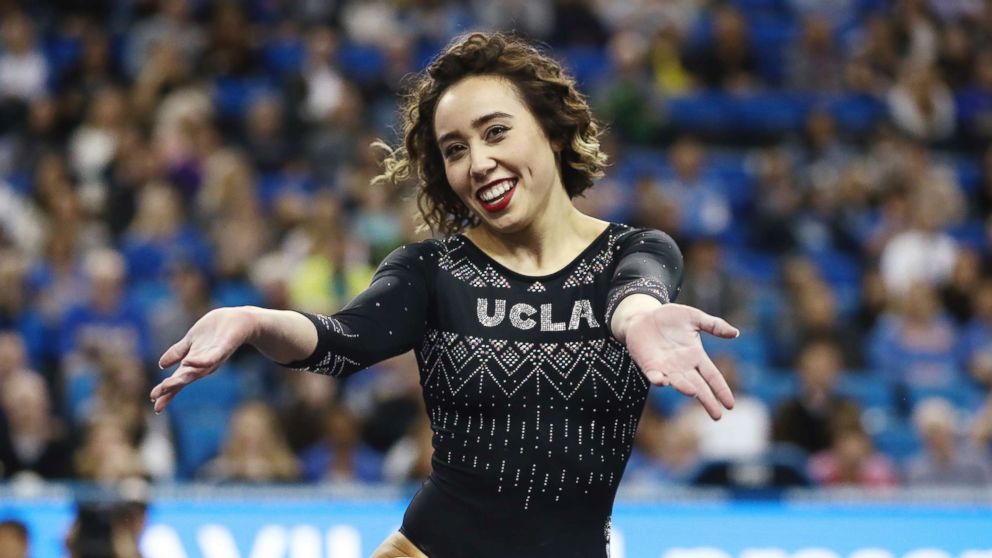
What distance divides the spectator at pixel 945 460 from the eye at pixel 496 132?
5.14 metres

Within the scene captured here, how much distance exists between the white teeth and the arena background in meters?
2.58

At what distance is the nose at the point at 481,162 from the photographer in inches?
125

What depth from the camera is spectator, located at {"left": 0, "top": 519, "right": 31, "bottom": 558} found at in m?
5.39

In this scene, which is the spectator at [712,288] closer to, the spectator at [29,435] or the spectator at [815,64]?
the spectator at [815,64]

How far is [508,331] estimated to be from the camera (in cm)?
317

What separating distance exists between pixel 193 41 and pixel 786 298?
555 centimetres

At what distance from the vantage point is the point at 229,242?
370 inches

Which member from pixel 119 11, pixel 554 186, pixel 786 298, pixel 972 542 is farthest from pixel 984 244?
pixel 554 186

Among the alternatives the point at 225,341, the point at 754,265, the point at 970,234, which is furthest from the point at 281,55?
the point at 225,341

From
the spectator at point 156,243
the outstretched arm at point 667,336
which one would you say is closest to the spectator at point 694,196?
the spectator at point 156,243

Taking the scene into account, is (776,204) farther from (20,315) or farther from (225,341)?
(225,341)

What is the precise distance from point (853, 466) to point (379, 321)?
5081 millimetres

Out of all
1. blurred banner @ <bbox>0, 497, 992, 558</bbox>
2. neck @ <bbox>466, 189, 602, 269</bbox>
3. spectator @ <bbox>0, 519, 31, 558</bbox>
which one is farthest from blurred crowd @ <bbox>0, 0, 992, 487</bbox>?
neck @ <bbox>466, 189, 602, 269</bbox>

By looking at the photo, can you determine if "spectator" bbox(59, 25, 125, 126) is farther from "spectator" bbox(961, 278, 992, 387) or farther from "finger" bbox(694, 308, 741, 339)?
"finger" bbox(694, 308, 741, 339)
